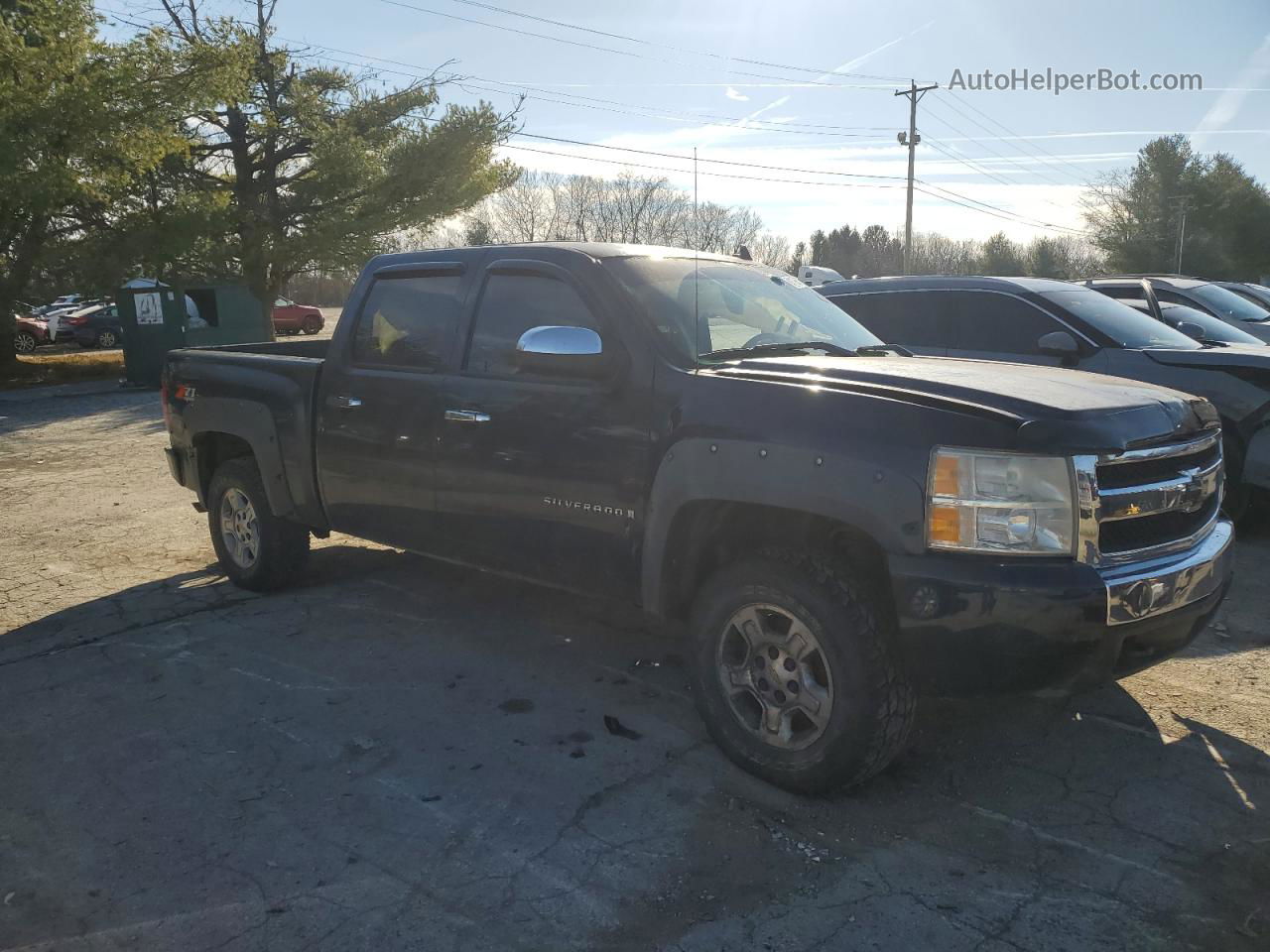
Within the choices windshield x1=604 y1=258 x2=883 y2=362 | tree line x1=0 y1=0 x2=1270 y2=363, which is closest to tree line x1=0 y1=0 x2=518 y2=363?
tree line x1=0 y1=0 x2=1270 y2=363

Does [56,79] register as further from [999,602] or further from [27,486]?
[999,602]

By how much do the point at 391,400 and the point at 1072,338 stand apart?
4810mm

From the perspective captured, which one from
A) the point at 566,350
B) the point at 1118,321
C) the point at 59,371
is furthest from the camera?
the point at 59,371

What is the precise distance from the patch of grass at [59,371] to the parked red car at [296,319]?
12710 mm

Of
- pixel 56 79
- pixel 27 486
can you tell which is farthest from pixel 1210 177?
pixel 27 486

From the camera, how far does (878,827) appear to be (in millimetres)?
3242

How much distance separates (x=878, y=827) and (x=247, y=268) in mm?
24559

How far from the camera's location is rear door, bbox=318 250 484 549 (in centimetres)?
470

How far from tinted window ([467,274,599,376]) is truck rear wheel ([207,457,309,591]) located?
2.02 m

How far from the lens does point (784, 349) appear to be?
4.23 m

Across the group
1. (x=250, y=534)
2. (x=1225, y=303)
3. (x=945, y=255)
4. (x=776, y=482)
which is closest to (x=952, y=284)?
(x=776, y=482)

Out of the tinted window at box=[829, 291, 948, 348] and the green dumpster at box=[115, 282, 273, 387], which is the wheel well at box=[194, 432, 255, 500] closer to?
the tinted window at box=[829, 291, 948, 348]

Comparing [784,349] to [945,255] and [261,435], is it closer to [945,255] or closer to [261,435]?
[261,435]

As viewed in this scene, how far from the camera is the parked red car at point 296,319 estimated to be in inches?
1508
